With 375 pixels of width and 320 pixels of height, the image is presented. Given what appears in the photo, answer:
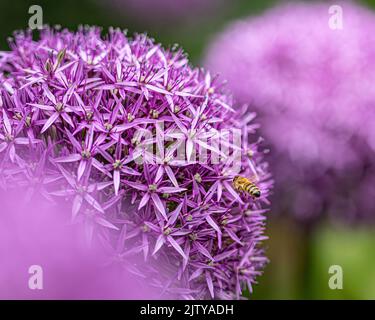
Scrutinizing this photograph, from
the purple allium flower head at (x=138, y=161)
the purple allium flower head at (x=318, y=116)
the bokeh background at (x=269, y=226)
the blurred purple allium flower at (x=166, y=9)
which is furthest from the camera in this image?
the blurred purple allium flower at (x=166, y=9)

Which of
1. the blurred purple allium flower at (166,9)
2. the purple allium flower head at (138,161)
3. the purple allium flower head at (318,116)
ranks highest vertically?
the blurred purple allium flower at (166,9)

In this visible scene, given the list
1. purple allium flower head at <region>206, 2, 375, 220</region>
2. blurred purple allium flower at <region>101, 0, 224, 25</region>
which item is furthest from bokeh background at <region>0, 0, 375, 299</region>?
purple allium flower head at <region>206, 2, 375, 220</region>

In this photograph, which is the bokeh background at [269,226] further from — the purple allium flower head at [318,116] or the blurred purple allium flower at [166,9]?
the purple allium flower head at [318,116]

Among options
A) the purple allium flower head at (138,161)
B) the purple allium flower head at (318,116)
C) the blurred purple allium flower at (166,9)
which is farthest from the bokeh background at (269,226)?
the purple allium flower head at (138,161)

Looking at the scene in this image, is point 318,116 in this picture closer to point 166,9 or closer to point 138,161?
point 138,161

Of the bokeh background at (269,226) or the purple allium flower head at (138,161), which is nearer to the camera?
the purple allium flower head at (138,161)

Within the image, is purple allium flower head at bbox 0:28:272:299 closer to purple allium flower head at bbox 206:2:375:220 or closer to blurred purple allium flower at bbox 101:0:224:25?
purple allium flower head at bbox 206:2:375:220
